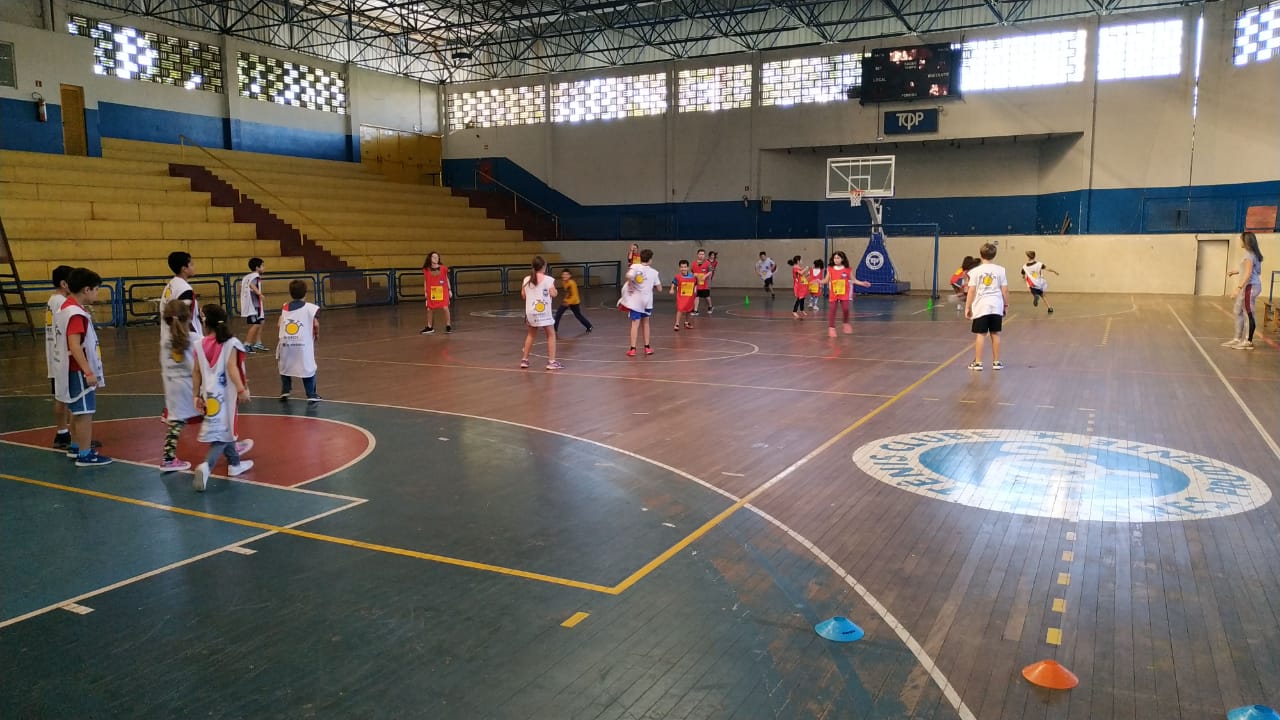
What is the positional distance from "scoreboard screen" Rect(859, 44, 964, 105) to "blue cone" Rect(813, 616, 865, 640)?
3150 cm

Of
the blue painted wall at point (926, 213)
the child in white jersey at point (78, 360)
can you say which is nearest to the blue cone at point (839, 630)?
the child in white jersey at point (78, 360)

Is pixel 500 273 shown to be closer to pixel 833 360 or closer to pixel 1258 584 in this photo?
pixel 833 360

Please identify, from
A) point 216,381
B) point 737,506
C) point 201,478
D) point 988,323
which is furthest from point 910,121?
point 201,478

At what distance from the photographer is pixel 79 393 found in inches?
283

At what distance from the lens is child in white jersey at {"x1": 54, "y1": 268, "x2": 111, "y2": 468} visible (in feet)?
23.2

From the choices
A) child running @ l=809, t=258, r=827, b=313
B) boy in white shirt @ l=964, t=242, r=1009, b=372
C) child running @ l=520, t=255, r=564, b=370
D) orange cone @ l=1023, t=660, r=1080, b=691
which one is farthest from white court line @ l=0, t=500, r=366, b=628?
child running @ l=809, t=258, r=827, b=313

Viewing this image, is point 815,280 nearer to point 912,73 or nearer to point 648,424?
point 648,424

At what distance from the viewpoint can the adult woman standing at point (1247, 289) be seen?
13.1 m

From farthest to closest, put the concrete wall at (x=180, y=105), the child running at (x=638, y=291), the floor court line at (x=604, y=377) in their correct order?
1. the concrete wall at (x=180, y=105)
2. the child running at (x=638, y=291)
3. the floor court line at (x=604, y=377)

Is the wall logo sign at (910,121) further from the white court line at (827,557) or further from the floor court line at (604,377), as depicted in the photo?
the white court line at (827,557)

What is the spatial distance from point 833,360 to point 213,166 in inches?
985

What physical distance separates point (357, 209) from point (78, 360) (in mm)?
25623

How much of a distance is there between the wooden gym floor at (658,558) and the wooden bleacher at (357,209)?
19.2m

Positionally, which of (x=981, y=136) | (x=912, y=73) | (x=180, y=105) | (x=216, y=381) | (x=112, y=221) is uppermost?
(x=912, y=73)
